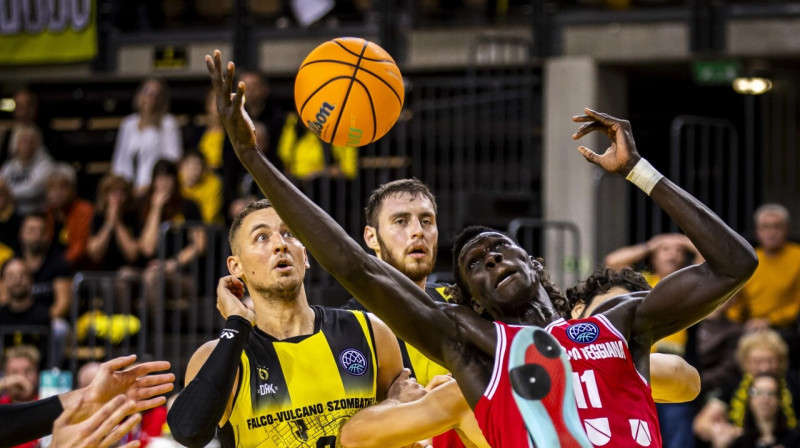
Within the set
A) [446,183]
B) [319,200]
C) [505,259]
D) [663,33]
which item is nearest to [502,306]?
[505,259]

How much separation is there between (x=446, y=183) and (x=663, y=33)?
8.81 feet

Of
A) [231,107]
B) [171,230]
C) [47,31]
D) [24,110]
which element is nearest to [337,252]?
[231,107]

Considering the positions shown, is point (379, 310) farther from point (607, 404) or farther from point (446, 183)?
point (446, 183)

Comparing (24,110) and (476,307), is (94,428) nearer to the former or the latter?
(476,307)

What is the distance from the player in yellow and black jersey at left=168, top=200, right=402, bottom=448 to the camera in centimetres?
480

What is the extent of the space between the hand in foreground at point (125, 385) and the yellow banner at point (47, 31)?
9.70 m

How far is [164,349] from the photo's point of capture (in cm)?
1110

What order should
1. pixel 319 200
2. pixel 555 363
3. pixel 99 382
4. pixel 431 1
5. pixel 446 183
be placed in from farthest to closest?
pixel 431 1 < pixel 446 183 < pixel 319 200 < pixel 99 382 < pixel 555 363

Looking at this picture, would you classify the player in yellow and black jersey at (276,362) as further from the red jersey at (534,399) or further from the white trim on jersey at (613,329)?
the white trim on jersey at (613,329)

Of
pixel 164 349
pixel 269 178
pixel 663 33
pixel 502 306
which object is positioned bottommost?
pixel 164 349

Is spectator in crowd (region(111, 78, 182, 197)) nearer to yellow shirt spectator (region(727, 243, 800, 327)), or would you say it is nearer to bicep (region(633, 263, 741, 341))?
yellow shirt spectator (region(727, 243, 800, 327))

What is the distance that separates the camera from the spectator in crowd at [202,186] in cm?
1136

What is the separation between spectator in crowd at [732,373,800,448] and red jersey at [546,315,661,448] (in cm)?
466

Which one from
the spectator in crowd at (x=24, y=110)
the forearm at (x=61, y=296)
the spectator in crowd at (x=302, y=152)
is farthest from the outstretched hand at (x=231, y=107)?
the spectator in crowd at (x=24, y=110)
